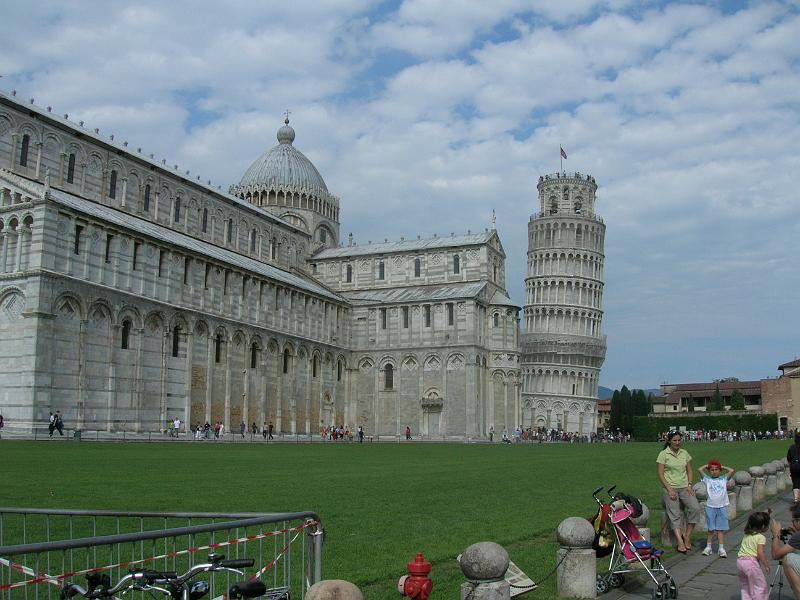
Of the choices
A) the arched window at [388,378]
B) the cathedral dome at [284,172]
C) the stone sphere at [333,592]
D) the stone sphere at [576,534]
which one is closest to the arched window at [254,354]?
the arched window at [388,378]

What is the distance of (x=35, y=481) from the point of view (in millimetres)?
16391

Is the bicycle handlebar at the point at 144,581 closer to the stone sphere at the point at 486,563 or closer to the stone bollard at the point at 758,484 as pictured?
the stone sphere at the point at 486,563

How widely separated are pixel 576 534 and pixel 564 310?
3483 inches

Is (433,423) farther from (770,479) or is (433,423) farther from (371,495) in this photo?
(371,495)

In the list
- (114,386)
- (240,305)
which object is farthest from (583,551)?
(240,305)

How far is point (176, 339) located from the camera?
48625mm

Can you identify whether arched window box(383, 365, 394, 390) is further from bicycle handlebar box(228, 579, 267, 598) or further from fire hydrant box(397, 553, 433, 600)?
bicycle handlebar box(228, 579, 267, 598)

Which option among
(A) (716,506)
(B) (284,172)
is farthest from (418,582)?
(B) (284,172)

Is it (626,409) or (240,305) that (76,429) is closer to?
(240,305)

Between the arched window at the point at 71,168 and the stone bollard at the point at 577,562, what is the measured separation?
46890mm

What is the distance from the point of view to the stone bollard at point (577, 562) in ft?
28.3

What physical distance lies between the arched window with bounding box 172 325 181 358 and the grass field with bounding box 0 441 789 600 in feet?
70.0

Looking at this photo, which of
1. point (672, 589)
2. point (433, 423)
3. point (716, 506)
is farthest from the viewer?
point (433, 423)

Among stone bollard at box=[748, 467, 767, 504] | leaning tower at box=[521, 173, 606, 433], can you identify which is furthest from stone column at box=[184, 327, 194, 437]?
leaning tower at box=[521, 173, 606, 433]
